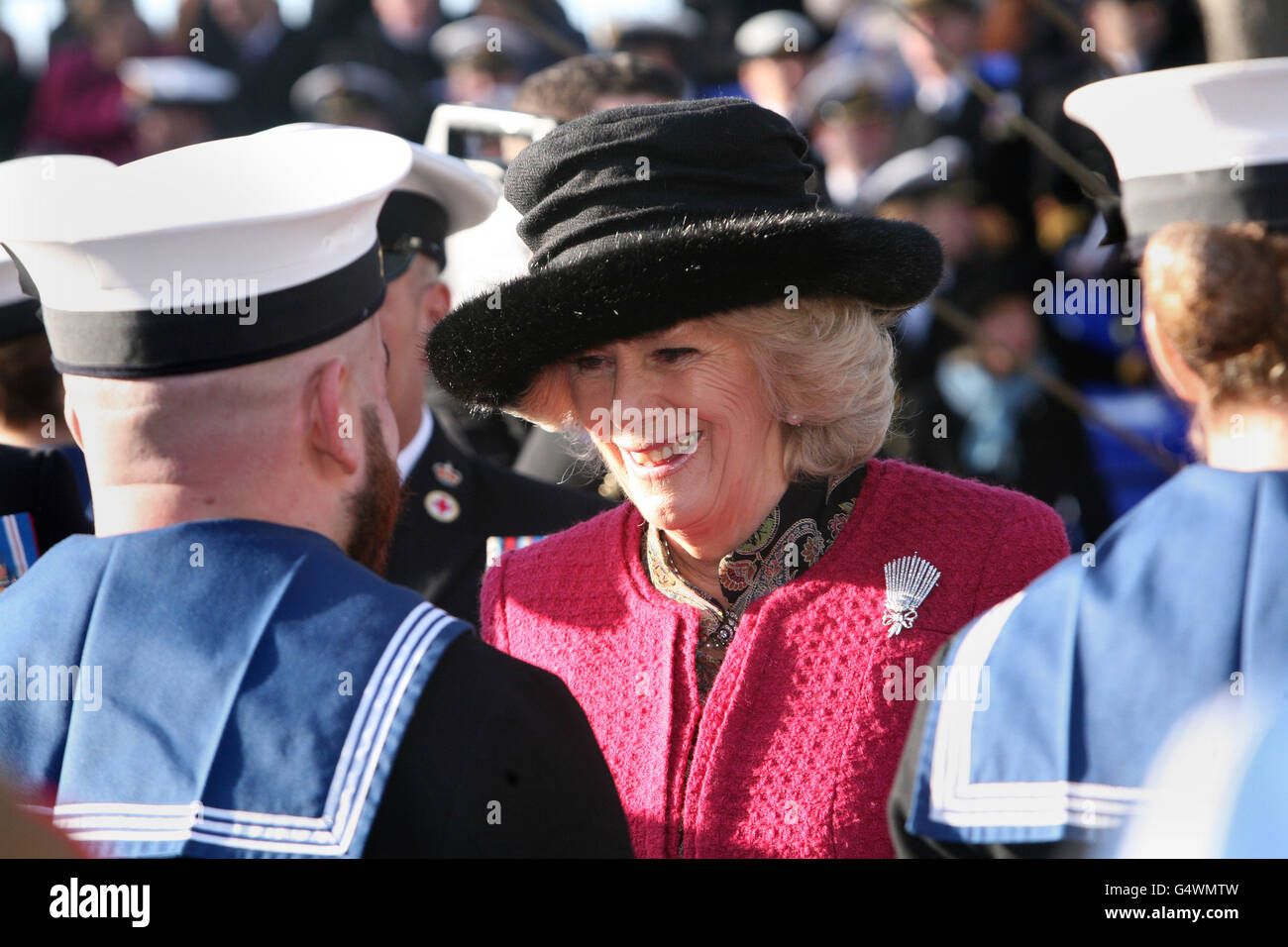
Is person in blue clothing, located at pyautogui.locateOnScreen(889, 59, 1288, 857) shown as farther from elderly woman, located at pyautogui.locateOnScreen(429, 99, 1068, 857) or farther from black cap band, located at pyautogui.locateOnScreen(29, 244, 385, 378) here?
black cap band, located at pyautogui.locateOnScreen(29, 244, 385, 378)

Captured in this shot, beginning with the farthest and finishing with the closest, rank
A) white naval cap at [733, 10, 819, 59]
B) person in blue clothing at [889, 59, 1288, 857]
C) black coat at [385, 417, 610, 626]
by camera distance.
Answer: white naval cap at [733, 10, 819, 59] < black coat at [385, 417, 610, 626] < person in blue clothing at [889, 59, 1288, 857]

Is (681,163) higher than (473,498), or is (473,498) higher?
(681,163)

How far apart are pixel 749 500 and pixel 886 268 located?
49 cm

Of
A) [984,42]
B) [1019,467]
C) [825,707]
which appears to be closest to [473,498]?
[825,707]

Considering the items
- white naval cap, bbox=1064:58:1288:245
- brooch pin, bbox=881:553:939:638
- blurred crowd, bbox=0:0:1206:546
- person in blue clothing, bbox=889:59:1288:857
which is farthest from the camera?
blurred crowd, bbox=0:0:1206:546

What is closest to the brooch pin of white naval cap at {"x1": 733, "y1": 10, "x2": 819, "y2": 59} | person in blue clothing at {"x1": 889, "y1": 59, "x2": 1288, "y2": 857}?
person in blue clothing at {"x1": 889, "y1": 59, "x2": 1288, "y2": 857}

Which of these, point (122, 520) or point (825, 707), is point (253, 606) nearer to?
point (122, 520)

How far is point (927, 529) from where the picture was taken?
110 inches

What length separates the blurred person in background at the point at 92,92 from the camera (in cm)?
799

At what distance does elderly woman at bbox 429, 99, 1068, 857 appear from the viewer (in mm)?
2613

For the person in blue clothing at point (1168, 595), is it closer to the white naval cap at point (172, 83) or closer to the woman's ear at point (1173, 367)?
the woman's ear at point (1173, 367)

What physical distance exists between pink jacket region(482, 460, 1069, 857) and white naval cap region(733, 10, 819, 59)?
475cm

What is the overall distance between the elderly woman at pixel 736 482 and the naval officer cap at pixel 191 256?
52cm

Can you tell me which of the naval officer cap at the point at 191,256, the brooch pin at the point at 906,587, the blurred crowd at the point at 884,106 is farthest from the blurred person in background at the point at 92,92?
the brooch pin at the point at 906,587
